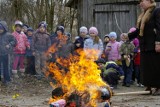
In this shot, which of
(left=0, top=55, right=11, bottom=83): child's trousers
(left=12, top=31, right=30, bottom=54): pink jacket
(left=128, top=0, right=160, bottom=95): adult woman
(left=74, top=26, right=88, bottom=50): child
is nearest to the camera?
(left=128, top=0, right=160, bottom=95): adult woman

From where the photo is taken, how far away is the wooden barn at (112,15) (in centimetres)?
1694

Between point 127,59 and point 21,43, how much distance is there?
10.8 feet

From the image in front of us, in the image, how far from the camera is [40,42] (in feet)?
39.0

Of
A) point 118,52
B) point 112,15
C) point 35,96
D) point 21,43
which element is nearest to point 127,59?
point 118,52

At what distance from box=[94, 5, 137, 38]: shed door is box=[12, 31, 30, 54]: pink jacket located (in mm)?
5641

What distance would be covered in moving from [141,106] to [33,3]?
21.8 meters

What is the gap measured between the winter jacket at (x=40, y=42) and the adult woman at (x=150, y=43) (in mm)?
4717

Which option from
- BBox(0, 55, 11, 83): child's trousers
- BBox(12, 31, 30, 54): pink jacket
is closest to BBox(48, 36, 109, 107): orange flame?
BBox(0, 55, 11, 83): child's trousers

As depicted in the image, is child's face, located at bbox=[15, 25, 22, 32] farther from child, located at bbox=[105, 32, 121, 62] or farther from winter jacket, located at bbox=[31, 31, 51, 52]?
child, located at bbox=[105, 32, 121, 62]

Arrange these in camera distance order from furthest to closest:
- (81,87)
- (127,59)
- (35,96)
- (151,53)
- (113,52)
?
(113,52) < (127,59) < (35,96) < (151,53) < (81,87)

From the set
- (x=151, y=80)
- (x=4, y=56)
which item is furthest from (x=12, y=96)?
(x=151, y=80)

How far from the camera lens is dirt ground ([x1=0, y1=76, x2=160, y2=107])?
801 centimetres

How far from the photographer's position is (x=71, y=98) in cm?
615

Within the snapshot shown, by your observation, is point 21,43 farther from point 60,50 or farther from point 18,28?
point 60,50
